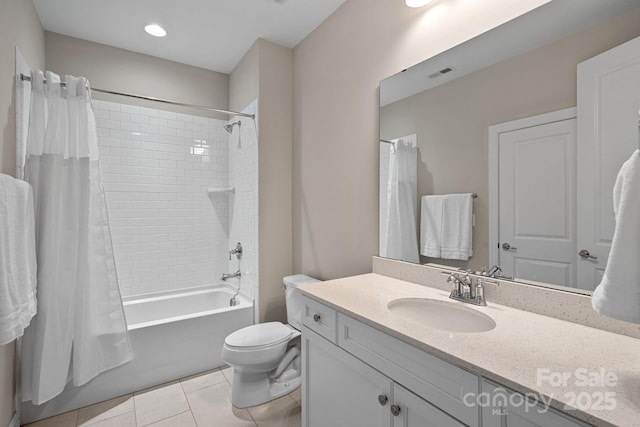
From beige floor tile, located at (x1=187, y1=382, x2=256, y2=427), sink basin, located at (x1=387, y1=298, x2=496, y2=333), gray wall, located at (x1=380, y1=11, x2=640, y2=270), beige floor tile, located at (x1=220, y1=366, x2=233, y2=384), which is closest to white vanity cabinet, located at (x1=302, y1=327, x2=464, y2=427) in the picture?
sink basin, located at (x1=387, y1=298, x2=496, y2=333)

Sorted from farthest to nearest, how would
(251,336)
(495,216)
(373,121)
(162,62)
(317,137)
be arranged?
(162,62) → (317,137) → (251,336) → (373,121) → (495,216)

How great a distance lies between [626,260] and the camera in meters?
0.68

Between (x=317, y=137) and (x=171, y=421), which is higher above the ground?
(x=317, y=137)

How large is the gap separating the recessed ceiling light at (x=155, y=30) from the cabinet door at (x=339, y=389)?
2633 millimetres

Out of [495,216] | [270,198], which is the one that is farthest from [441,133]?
[270,198]

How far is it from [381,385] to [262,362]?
1114mm

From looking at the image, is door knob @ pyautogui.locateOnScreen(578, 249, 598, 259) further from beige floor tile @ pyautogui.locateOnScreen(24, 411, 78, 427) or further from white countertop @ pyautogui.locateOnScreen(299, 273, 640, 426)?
beige floor tile @ pyautogui.locateOnScreen(24, 411, 78, 427)

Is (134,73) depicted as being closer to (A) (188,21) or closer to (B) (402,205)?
(A) (188,21)

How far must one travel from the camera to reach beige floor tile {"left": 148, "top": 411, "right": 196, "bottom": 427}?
1.77 m

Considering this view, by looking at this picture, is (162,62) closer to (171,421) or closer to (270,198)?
(270,198)

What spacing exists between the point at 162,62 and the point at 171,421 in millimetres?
3083

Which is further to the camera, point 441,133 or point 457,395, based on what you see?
point 441,133

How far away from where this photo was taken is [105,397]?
202cm

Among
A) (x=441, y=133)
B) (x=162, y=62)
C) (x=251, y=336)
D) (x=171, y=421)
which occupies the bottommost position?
(x=171, y=421)
